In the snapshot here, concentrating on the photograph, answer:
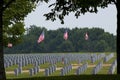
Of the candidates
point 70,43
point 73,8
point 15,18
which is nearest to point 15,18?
point 15,18

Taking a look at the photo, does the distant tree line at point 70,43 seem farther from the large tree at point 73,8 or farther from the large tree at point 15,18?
the large tree at point 73,8

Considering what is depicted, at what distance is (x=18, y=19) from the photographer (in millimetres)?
26781

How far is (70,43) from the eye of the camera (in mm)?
132500

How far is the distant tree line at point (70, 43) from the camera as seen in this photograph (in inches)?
5177

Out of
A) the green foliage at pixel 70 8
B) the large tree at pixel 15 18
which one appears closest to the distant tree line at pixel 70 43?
the large tree at pixel 15 18

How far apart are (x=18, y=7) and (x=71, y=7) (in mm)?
8214

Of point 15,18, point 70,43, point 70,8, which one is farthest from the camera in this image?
point 70,43

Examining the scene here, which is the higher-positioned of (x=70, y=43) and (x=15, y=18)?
(x=15, y=18)

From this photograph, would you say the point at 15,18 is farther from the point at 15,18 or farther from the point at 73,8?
the point at 73,8

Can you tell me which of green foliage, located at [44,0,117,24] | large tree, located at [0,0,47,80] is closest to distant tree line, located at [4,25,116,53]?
large tree, located at [0,0,47,80]

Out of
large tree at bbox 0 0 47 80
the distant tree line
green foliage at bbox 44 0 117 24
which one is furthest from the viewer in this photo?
the distant tree line

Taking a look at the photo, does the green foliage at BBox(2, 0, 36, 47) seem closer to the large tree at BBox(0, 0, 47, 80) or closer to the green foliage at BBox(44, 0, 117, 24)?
the large tree at BBox(0, 0, 47, 80)

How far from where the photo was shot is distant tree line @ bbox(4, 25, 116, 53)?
5177 inches

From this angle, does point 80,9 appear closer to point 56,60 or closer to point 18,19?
point 18,19
